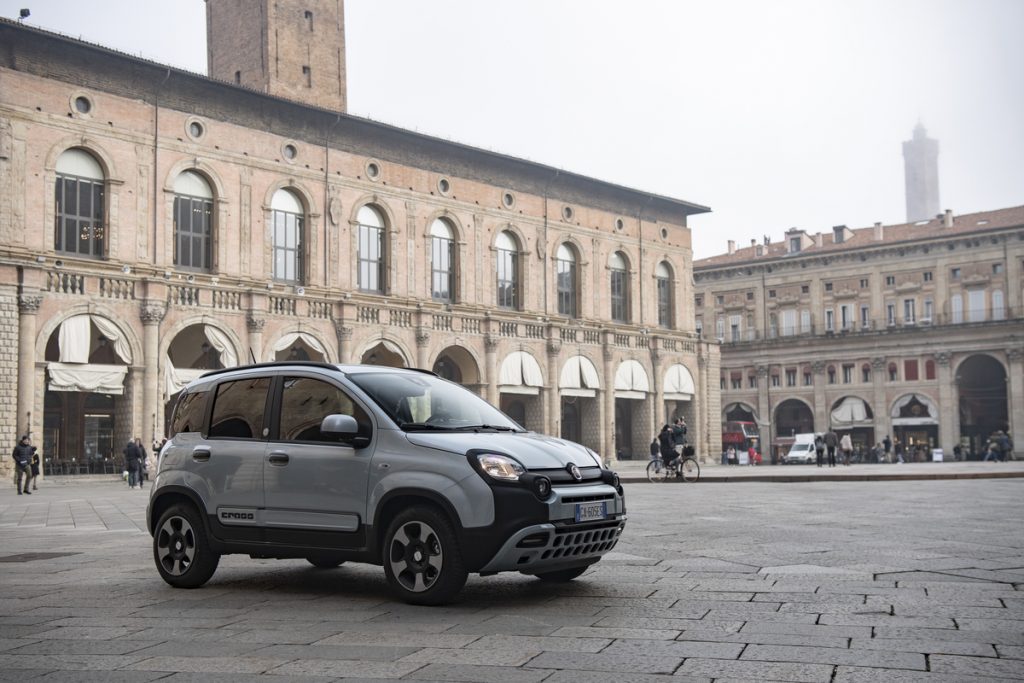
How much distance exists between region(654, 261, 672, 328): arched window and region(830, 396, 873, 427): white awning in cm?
2255

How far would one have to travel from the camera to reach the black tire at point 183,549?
829 cm

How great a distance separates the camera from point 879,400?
2712 inches

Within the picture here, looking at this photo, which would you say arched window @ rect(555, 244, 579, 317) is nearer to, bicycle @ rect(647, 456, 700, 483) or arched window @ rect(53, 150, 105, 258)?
bicycle @ rect(647, 456, 700, 483)

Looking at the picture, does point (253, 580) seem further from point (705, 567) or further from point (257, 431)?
point (705, 567)

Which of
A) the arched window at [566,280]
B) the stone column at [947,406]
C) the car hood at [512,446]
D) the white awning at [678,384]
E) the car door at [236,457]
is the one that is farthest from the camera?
the stone column at [947,406]

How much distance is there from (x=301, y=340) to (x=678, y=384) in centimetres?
2190

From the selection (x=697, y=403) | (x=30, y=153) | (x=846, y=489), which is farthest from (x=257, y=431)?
(x=697, y=403)

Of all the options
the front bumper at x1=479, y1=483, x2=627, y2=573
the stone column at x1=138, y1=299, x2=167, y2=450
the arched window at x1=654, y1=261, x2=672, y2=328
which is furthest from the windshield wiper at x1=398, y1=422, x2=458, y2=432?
the arched window at x1=654, y1=261, x2=672, y2=328

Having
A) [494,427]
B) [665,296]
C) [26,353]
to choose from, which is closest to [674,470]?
[26,353]

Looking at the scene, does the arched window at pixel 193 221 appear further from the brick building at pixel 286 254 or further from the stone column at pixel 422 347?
the stone column at pixel 422 347

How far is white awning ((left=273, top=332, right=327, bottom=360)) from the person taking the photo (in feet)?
117

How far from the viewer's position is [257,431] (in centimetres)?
826

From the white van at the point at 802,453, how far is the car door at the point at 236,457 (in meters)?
55.9

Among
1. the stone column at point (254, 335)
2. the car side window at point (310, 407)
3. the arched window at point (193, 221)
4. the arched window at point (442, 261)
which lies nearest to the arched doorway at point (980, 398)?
the arched window at point (442, 261)
